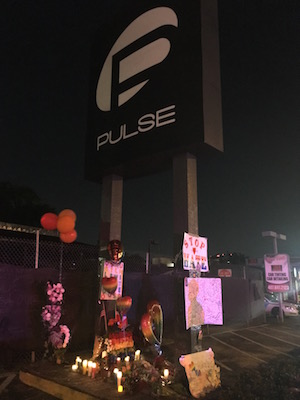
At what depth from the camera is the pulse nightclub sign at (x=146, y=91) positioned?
25.7ft

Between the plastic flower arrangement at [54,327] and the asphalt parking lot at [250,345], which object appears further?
the asphalt parking lot at [250,345]

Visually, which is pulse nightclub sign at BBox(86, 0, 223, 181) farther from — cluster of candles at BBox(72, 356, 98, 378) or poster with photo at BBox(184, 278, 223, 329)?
cluster of candles at BBox(72, 356, 98, 378)

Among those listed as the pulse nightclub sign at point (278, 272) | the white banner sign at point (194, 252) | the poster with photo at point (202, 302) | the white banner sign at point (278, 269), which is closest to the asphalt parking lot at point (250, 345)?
the poster with photo at point (202, 302)

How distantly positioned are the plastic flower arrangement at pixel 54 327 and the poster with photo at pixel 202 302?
121 inches

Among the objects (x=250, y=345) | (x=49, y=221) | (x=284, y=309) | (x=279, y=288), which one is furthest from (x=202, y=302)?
(x=284, y=309)

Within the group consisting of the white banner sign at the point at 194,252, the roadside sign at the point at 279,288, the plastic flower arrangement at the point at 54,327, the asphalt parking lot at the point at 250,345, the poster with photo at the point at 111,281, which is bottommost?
the asphalt parking lot at the point at 250,345

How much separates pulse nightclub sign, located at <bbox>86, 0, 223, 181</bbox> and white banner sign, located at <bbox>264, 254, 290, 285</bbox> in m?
13.1

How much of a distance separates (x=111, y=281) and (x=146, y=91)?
16.3 feet

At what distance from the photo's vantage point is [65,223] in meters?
7.25

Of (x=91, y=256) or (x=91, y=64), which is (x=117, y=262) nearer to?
(x=91, y=256)

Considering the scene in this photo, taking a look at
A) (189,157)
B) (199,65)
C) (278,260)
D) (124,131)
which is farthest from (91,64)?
(278,260)

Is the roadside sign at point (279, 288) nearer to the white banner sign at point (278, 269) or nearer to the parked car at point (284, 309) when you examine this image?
the white banner sign at point (278, 269)

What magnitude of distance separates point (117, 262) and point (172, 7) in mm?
6675

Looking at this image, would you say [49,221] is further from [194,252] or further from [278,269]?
[278,269]
